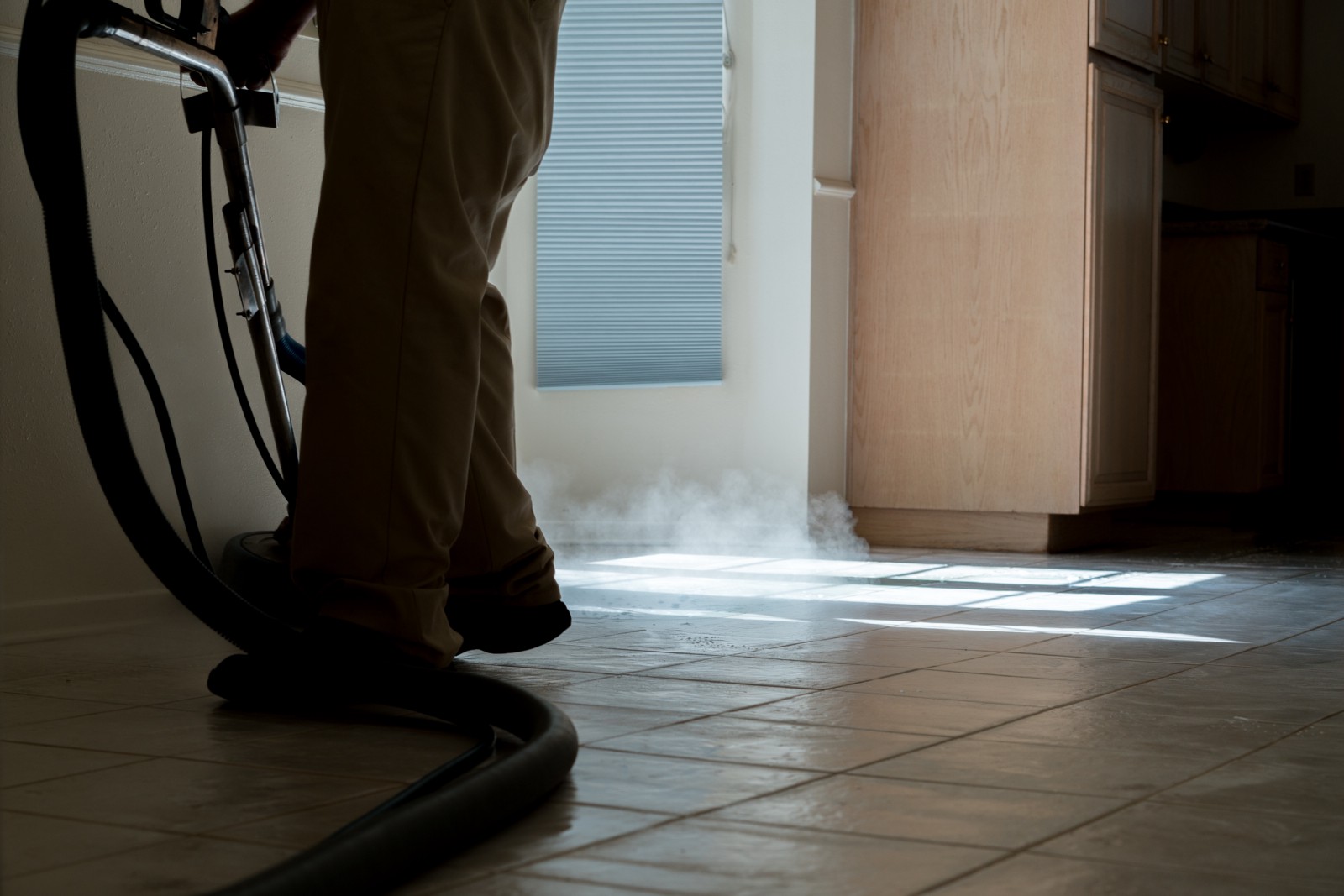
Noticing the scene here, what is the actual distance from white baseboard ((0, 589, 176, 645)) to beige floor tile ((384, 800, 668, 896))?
4.31ft

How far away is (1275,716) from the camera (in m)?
1.62

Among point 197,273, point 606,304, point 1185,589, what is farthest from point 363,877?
point 606,304

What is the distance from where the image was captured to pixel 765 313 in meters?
4.11

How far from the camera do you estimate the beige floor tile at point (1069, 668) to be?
188 centimetres

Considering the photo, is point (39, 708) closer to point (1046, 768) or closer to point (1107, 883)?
point (1046, 768)

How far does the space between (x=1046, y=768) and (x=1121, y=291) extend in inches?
114

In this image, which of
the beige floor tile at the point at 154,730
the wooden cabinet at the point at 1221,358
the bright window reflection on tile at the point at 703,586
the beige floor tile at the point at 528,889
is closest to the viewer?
the beige floor tile at the point at 528,889

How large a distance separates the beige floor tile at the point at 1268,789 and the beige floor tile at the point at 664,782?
1.03ft

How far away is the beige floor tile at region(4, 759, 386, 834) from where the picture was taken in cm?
115

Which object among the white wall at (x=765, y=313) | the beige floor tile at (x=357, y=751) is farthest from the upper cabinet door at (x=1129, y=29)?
the beige floor tile at (x=357, y=751)

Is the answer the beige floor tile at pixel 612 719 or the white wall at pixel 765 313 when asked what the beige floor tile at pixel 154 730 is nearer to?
the beige floor tile at pixel 612 719

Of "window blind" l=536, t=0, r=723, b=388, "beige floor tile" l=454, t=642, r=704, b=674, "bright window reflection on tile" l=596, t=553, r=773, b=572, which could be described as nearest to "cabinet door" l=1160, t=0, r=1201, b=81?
"window blind" l=536, t=0, r=723, b=388

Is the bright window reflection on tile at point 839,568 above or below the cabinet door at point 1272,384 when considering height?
below

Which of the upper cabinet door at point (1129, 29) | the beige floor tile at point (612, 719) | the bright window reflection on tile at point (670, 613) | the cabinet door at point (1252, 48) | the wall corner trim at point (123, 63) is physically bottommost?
the bright window reflection on tile at point (670, 613)
